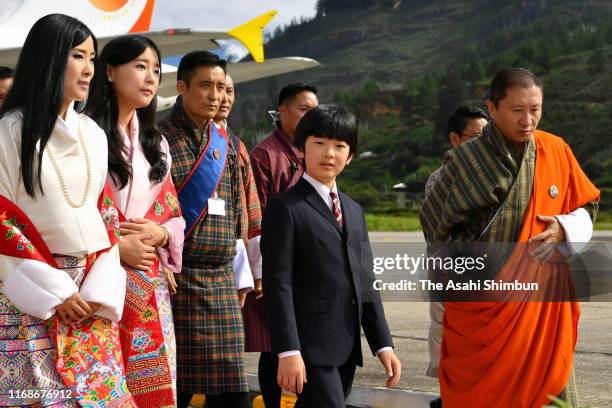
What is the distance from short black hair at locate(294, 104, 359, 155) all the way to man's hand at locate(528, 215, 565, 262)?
28.0 inches

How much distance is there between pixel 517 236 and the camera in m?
3.40

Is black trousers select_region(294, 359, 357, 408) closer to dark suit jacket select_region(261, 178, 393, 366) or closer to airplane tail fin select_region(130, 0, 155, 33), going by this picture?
dark suit jacket select_region(261, 178, 393, 366)

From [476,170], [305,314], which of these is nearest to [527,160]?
[476,170]

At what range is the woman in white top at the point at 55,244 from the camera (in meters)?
2.57

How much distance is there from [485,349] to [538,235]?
44cm

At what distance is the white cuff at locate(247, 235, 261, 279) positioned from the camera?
13.9 ft

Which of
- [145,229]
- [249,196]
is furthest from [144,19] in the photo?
[145,229]

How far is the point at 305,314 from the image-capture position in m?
3.12

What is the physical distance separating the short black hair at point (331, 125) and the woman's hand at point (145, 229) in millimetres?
577

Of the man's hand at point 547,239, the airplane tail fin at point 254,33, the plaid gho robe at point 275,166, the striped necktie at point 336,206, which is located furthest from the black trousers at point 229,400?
the airplane tail fin at point 254,33

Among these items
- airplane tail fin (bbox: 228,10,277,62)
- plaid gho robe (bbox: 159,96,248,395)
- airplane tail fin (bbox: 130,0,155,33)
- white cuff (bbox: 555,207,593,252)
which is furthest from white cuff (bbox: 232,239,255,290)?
airplane tail fin (bbox: 130,0,155,33)

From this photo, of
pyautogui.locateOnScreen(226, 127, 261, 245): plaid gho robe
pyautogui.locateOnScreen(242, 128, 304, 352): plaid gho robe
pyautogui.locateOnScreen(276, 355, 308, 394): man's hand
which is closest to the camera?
pyautogui.locateOnScreen(276, 355, 308, 394): man's hand

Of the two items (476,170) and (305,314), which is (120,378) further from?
(476,170)

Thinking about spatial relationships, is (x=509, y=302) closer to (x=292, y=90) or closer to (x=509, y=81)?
(x=509, y=81)
